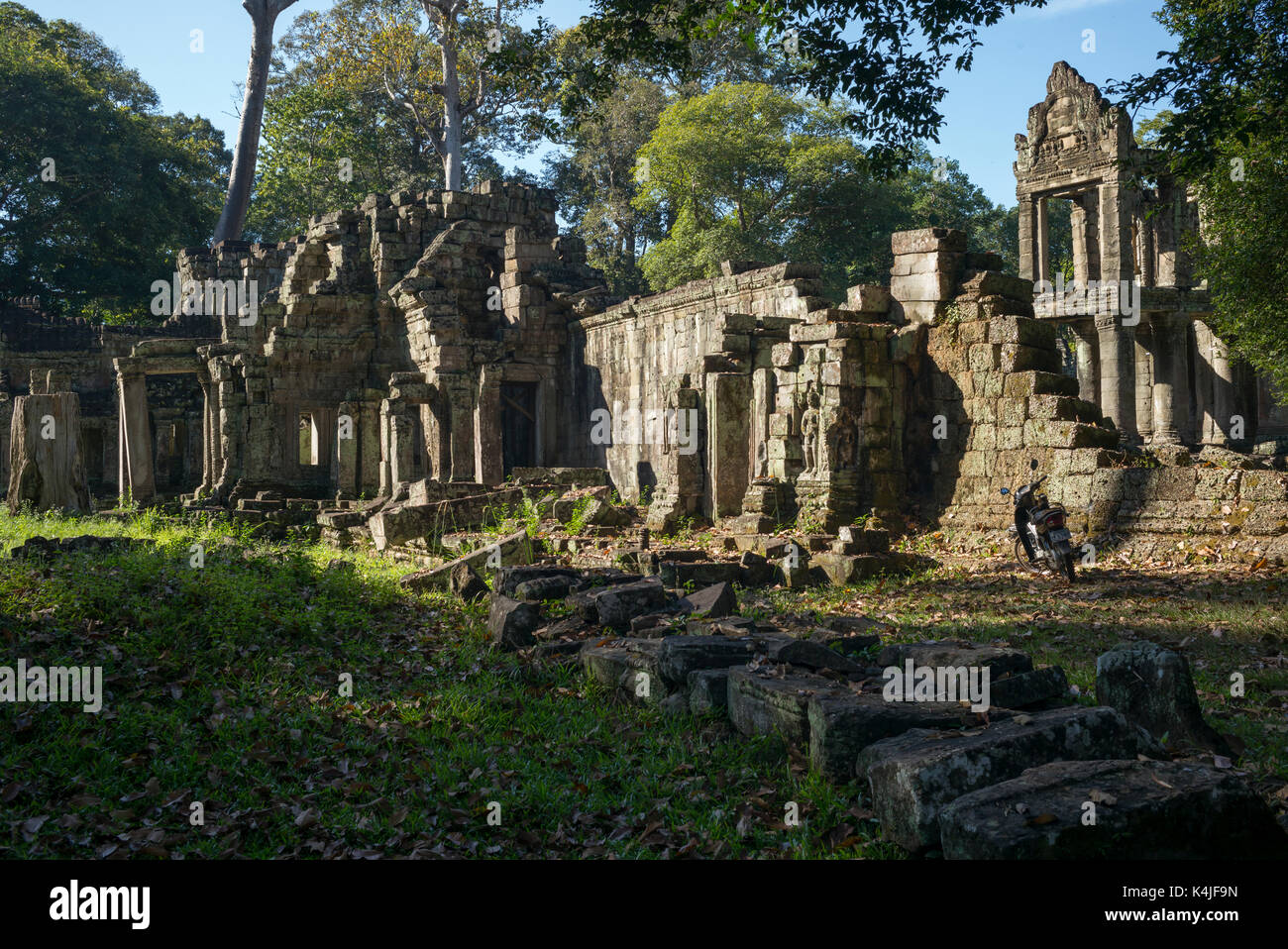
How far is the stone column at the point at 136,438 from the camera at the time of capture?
901 inches

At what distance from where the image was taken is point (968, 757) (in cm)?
483

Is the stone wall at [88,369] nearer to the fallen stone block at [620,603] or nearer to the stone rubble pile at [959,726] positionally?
the fallen stone block at [620,603]

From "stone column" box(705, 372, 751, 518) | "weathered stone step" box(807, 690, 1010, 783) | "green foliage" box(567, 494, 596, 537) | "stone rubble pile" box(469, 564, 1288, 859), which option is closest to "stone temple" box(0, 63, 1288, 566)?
"stone column" box(705, 372, 751, 518)

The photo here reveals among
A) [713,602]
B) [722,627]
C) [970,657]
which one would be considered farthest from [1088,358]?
[970,657]

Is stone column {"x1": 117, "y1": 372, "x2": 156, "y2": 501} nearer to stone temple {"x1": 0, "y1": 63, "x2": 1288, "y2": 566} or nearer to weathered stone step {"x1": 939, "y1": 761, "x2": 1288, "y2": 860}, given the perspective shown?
stone temple {"x1": 0, "y1": 63, "x2": 1288, "y2": 566}

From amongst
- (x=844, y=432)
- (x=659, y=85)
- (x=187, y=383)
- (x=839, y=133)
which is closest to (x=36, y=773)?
(x=844, y=432)

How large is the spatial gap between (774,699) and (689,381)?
12176 mm

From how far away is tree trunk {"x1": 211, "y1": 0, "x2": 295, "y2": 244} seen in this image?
39125 mm

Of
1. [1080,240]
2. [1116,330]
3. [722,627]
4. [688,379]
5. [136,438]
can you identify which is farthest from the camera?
[1080,240]

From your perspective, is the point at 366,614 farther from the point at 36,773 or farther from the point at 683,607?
the point at 36,773

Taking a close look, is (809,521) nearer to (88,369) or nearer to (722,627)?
(722,627)

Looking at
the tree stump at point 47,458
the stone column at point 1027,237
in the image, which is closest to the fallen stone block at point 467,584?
the tree stump at point 47,458

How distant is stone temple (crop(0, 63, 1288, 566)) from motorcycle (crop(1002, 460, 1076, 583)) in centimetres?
122

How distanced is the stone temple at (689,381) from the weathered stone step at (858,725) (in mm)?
7070
